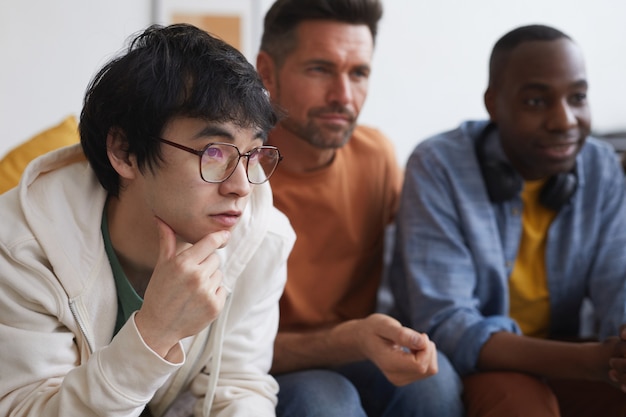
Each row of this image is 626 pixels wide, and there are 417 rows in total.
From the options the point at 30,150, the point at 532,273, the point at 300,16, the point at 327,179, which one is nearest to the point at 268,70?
the point at 300,16

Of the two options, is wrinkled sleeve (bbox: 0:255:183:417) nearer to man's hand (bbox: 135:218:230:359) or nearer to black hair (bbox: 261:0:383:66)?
man's hand (bbox: 135:218:230:359)

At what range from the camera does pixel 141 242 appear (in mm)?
1246

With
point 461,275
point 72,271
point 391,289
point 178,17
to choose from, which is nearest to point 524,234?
point 461,275

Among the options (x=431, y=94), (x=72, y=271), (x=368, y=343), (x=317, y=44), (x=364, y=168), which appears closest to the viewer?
(x=72, y=271)

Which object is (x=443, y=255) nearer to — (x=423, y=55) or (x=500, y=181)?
(x=500, y=181)

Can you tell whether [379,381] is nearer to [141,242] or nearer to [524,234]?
[524,234]

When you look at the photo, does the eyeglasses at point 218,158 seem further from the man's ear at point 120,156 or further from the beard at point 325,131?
the beard at point 325,131

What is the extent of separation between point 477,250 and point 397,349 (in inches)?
16.4

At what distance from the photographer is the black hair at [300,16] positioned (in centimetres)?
172

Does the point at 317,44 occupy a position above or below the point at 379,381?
above

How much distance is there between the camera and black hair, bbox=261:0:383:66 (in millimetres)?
1718

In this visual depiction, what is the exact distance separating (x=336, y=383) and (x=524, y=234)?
0.61 meters

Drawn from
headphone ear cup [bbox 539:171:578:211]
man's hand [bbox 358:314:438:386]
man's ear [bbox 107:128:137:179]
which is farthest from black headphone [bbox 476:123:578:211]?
man's ear [bbox 107:128:137:179]

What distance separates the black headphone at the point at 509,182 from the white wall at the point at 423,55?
→ 3.55 feet
